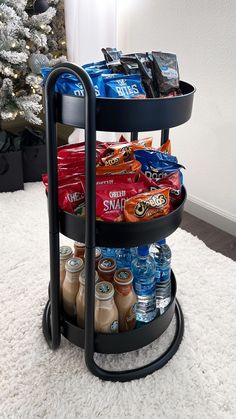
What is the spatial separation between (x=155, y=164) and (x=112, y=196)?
180mm

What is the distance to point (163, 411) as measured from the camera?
0.91m

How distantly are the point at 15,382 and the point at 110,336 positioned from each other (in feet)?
0.96

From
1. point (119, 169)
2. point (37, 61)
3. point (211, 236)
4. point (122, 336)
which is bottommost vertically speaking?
point (211, 236)

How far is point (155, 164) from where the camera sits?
949 mm

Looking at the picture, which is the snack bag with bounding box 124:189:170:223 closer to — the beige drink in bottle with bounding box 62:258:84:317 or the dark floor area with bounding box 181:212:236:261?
the beige drink in bottle with bounding box 62:258:84:317

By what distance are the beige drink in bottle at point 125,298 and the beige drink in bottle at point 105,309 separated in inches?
0.7

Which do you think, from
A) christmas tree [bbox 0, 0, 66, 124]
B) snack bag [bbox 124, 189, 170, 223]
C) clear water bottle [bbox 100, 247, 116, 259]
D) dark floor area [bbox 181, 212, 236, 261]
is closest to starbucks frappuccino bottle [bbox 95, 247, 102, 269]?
Answer: clear water bottle [bbox 100, 247, 116, 259]

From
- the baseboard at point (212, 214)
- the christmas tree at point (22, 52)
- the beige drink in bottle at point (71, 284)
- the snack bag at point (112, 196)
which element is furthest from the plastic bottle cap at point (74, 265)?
Answer: the christmas tree at point (22, 52)

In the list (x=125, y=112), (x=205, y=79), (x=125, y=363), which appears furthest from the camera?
(x=205, y=79)

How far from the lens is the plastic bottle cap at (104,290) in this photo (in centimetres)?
92

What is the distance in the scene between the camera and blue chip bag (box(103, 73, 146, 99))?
77 cm

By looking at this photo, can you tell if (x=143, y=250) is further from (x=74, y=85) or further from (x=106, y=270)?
(x=74, y=85)

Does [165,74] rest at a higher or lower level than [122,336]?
higher

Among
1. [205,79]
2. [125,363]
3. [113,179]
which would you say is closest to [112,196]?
[113,179]
